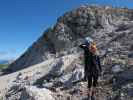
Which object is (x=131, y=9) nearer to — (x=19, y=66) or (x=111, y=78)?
(x=19, y=66)

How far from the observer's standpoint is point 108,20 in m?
39.3

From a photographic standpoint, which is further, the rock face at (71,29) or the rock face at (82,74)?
the rock face at (71,29)

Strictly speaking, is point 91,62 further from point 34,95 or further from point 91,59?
point 34,95

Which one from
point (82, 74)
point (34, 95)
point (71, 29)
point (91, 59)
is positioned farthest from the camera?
point (71, 29)

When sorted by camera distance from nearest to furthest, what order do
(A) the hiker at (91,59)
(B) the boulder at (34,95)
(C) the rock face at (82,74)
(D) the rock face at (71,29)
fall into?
(A) the hiker at (91,59), (B) the boulder at (34,95), (C) the rock face at (82,74), (D) the rock face at (71,29)

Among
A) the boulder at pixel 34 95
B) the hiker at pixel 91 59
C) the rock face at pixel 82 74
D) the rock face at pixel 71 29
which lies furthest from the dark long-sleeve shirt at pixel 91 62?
the rock face at pixel 71 29

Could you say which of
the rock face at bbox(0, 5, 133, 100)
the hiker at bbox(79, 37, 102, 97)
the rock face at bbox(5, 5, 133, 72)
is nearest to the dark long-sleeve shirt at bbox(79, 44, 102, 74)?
the hiker at bbox(79, 37, 102, 97)

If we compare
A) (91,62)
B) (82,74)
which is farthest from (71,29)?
(91,62)

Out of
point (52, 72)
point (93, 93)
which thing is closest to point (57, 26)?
point (52, 72)

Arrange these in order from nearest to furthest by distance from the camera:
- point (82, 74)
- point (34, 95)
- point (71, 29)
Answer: point (34, 95) < point (82, 74) < point (71, 29)

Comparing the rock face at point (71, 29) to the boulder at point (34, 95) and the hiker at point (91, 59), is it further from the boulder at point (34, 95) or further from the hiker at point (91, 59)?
the hiker at point (91, 59)

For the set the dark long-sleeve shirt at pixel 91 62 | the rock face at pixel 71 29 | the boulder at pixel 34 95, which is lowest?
the boulder at pixel 34 95

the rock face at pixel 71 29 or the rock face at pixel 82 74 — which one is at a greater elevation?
the rock face at pixel 71 29

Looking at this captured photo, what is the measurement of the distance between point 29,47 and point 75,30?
28.3 ft
